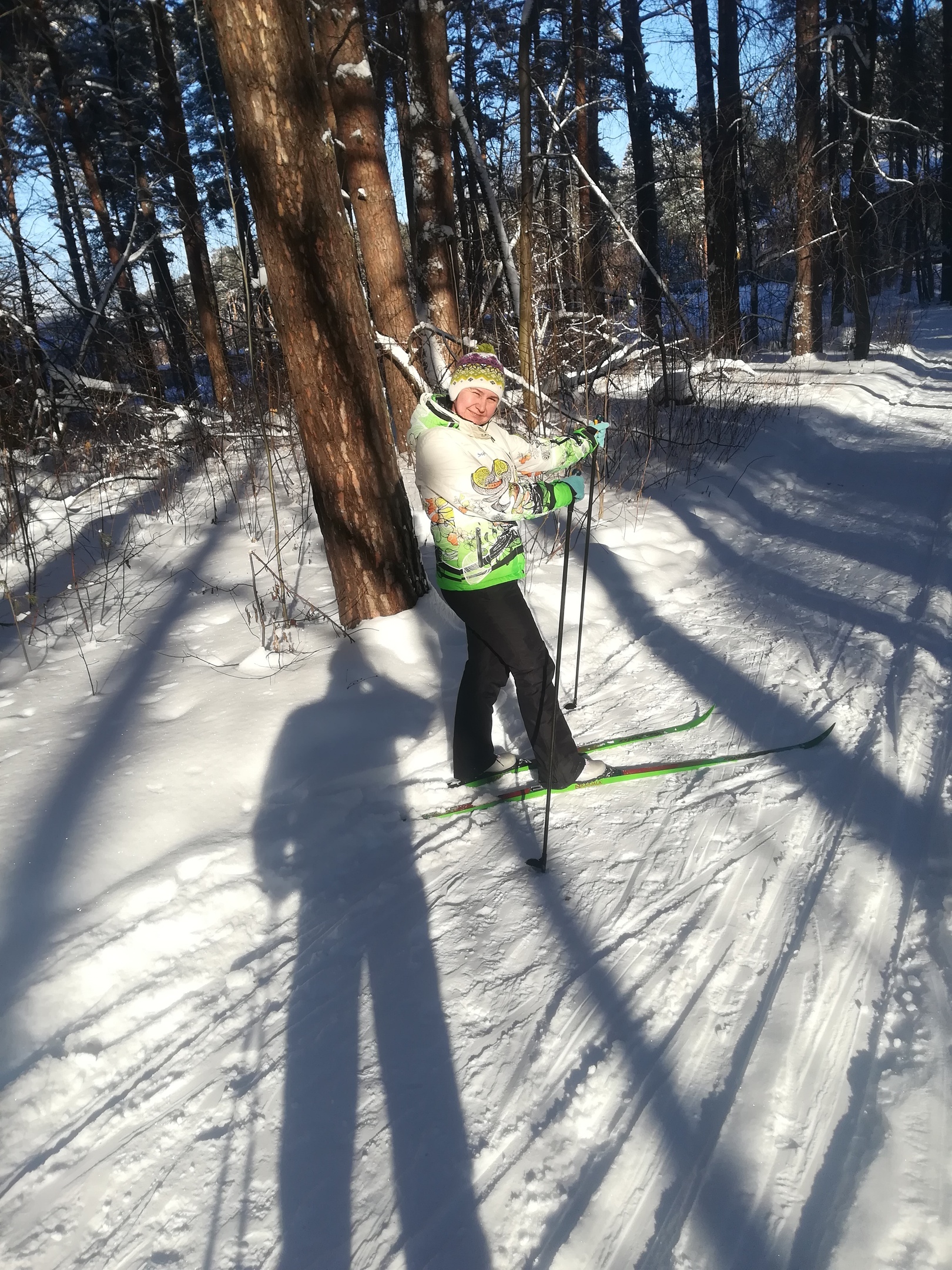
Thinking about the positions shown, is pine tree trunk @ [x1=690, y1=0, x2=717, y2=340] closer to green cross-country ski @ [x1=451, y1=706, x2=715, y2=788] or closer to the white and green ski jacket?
green cross-country ski @ [x1=451, y1=706, x2=715, y2=788]

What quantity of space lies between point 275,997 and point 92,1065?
53 cm

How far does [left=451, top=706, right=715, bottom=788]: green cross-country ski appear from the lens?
11.5 ft

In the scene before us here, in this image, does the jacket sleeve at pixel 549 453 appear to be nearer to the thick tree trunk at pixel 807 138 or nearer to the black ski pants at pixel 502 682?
the black ski pants at pixel 502 682

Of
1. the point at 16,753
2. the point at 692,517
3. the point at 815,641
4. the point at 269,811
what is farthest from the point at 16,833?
the point at 692,517

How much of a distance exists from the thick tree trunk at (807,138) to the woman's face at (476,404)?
39.8 feet

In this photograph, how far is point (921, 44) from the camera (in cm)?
2586

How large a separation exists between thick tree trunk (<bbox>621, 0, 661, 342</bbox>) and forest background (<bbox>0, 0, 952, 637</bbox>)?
0.07 metres

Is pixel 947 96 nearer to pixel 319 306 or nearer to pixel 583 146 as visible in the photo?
pixel 583 146

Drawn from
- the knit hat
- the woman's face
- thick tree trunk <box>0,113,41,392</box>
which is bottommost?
the woman's face

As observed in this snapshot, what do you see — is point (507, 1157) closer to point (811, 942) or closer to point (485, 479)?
point (811, 942)

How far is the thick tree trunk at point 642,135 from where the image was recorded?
15.2 metres

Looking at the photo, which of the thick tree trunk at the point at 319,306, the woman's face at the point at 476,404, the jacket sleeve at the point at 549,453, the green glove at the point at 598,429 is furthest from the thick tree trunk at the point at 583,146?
the woman's face at the point at 476,404

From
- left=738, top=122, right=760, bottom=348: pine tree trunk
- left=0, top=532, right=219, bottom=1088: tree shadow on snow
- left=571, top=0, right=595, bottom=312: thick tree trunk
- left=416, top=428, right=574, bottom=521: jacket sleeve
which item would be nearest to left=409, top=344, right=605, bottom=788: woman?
left=416, top=428, right=574, bottom=521: jacket sleeve

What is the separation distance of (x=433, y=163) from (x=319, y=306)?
13.1ft
